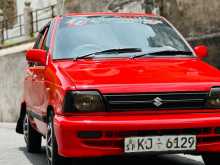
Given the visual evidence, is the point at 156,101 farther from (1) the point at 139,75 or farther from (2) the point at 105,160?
(2) the point at 105,160

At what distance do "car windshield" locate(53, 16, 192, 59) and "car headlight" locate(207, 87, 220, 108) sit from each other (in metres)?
1.25

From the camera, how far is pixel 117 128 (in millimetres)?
6367

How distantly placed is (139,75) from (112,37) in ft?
4.19

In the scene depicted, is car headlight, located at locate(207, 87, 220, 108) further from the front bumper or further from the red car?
the front bumper

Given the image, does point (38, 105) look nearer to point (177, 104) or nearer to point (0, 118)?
point (177, 104)

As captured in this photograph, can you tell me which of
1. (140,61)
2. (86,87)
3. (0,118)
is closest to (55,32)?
(140,61)

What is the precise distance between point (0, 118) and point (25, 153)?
428 inches

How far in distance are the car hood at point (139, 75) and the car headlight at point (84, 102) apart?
6cm

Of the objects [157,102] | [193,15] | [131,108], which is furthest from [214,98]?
[193,15]

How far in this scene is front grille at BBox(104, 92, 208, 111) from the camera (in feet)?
21.3

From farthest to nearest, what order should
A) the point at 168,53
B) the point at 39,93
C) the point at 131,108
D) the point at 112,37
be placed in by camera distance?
the point at 39,93 → the point at 112,37 → the point at 168,53 → the point at 131,108

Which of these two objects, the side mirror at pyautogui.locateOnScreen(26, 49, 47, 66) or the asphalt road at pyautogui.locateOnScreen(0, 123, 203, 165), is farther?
the asphalt road at pyautogui.locateOnScreen(0, 123, 203, 165)

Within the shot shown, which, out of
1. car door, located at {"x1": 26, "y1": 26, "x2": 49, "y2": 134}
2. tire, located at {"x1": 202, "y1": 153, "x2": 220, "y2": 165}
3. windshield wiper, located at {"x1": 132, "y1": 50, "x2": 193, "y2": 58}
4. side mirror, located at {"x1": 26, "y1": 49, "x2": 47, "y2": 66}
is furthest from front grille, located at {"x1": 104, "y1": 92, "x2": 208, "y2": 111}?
side mirror, located at {"x1": 26, "y1": 49, "x2": 47, "y2": 66}

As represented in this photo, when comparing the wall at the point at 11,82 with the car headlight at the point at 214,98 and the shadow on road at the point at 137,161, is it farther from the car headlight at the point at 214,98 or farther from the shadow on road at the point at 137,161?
the car headlight at the point at 214,98
